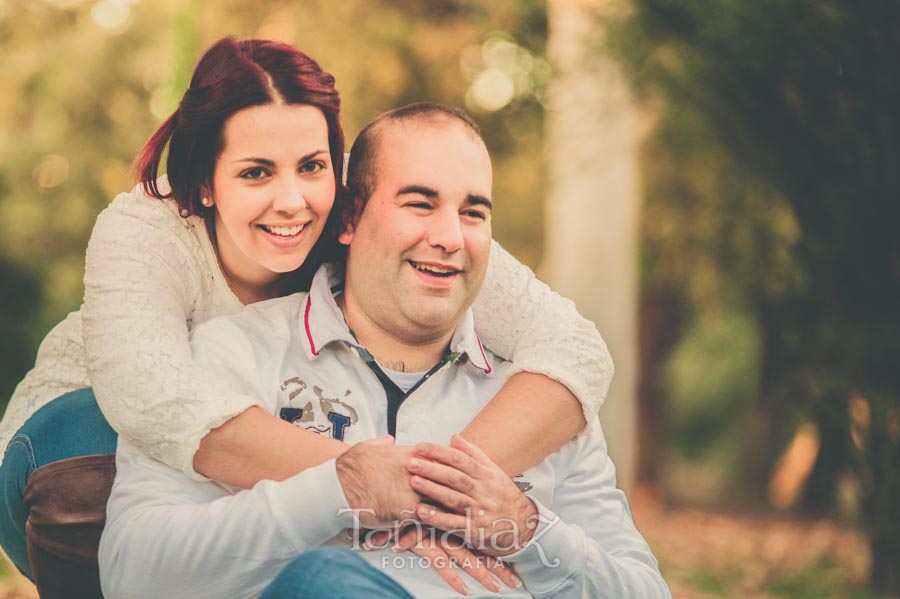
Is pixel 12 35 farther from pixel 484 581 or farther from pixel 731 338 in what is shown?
pixel 484 581

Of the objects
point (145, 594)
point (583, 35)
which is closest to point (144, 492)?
point (145, 594)

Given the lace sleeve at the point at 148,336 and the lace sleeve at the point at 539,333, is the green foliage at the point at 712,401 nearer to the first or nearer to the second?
the lace sleeve at the point at 539,333

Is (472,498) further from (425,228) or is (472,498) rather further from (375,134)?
(375,134)

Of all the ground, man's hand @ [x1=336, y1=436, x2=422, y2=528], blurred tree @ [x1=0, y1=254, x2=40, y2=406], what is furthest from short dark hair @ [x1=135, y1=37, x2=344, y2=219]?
blurred tree @ [x1=0, y1=254, x2=40, y2=406]

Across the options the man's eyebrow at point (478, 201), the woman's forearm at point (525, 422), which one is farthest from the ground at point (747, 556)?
the man's eyebrow at point (478, 201)

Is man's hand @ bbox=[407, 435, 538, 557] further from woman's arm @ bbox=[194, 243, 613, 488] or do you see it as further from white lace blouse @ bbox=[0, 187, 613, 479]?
white lace blouse @ bbox=[0, 187, 613, 479]

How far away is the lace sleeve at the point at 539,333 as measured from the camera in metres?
2.88

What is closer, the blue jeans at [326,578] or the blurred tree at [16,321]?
the blue jeans at [326,578]

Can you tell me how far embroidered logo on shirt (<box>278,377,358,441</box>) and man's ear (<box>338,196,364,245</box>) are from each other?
44 centimetres

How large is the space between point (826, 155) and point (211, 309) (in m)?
4.65

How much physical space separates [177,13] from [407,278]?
4282mm

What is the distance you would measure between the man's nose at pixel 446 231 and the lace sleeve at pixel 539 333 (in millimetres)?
368

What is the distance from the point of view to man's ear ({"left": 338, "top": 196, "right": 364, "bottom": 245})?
9.70ft

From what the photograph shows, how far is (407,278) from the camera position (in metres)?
2.85
